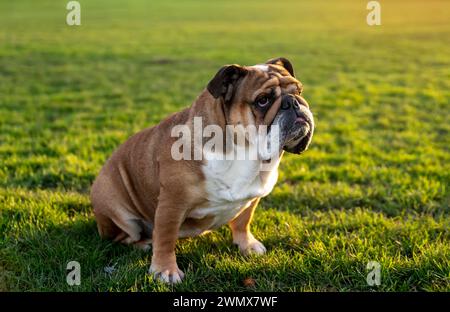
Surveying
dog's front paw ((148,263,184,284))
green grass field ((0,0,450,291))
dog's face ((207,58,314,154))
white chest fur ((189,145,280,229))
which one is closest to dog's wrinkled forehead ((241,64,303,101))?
dog's face ((207,58,314,154))

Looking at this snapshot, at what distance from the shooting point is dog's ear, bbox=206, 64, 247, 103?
12.5 feet

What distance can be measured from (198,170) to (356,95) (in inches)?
326

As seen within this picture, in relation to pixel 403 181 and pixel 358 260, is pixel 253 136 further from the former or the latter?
pixel 403 181

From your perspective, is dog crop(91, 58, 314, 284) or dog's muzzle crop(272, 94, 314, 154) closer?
dog's muzzle crop(272, 94, 314, 154)

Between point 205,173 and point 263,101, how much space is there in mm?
719

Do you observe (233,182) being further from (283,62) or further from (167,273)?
(283,62)

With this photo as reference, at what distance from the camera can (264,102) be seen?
12.7 feet

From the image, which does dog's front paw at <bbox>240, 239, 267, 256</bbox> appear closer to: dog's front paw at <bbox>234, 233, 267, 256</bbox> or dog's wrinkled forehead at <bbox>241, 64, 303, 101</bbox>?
dog's front paw at <bbox>234, 233, 267, 256</bbox>

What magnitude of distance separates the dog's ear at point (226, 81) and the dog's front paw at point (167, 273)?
1428mm

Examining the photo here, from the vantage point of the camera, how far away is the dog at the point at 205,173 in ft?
12.7

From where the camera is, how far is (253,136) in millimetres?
3873

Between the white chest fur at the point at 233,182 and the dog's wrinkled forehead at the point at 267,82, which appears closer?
the dog's wrinkled forehead at the point at 267,82

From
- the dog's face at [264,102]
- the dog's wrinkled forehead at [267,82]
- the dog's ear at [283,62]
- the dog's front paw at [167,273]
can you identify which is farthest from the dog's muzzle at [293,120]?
the dog's front paw at [167,273]

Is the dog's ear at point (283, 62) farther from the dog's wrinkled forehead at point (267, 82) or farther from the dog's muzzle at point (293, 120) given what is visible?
the dog's muzzle at point (293, 120)
